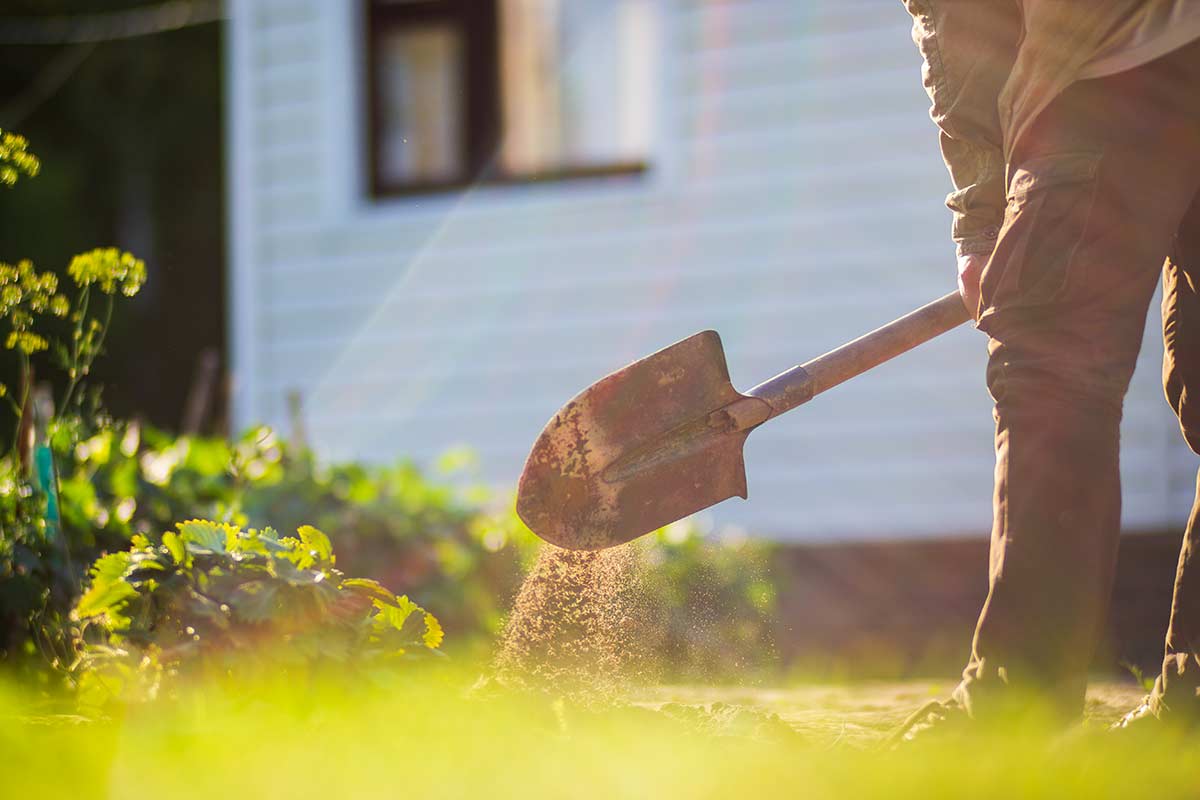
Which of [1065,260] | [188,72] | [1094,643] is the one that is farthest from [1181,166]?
[188,72]

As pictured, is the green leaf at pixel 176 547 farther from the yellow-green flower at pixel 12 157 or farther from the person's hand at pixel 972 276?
the person's hand at pixel 972 276

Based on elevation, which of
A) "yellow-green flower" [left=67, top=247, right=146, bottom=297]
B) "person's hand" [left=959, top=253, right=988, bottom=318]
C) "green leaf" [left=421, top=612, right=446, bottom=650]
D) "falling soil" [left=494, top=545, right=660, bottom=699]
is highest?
"yellow-green flower" [left=67, top=247, right=146, bottom=297]

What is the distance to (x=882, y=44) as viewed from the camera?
6266 millimetres

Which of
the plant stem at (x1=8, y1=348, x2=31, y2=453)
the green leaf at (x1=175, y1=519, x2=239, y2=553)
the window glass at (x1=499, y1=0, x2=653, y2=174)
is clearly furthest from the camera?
the window glass at (x1=499, y1=0, x2=653, y2=174)

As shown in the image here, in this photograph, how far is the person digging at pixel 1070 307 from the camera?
1.99 m

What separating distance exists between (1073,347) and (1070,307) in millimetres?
60

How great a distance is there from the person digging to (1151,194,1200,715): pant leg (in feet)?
0.09

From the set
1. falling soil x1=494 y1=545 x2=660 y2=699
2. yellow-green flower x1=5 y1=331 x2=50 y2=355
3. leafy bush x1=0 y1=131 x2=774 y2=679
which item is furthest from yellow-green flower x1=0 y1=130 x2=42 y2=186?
falling soil x1=494 y1=545 x2=660 y2=699

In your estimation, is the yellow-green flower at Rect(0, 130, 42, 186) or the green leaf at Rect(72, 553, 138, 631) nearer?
the green leaf at Rect(72, 553, 138, 631)

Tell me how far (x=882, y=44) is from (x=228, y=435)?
3445 mm

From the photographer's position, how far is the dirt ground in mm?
2398

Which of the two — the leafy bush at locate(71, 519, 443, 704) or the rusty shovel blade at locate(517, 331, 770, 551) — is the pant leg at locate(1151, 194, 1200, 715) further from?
the leafy bush at locate(71, 519, 443, 704)

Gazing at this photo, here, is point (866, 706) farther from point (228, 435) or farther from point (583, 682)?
point (228, 435)

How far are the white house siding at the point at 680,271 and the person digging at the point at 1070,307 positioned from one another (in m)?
3.69
